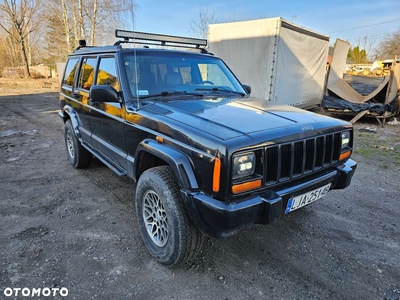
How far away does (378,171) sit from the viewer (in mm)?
4906

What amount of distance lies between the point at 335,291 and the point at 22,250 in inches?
111

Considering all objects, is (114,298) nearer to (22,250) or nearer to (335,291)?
(22,250)

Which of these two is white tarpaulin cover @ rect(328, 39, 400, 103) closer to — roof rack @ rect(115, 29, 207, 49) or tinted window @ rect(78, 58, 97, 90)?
roof rack @ rect(115, 29, 207, 49)

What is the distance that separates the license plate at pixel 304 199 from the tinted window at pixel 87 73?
2999 mm

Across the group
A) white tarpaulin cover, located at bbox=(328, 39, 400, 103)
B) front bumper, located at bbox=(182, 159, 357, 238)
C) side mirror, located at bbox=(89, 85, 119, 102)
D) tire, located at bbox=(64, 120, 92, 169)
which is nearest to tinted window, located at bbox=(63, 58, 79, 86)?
tire, located at bbox=(64, 120, 92, 169)

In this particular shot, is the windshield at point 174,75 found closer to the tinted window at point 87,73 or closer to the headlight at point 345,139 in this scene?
the tinted window at point 87,73

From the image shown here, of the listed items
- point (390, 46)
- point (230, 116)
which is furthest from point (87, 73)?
point (390, 46)

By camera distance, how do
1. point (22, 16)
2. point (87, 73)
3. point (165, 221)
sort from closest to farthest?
point (165, 221) → point (87, 73) → point (22, 16)

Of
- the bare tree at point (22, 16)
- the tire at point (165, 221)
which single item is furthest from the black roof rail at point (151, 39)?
the bare tree at point (22, 16)

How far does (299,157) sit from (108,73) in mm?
2386

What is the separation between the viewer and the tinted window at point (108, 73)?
3.06 m

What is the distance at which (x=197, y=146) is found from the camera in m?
2.00

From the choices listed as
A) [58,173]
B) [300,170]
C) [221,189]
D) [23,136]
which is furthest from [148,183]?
[23,136]

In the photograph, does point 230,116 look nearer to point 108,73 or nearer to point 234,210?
point 234,210
